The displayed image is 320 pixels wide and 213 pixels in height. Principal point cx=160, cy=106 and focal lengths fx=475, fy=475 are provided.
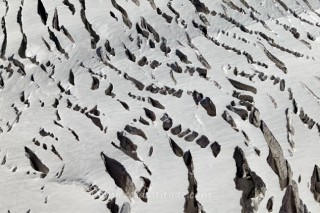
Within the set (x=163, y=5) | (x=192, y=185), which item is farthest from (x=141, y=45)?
(x=192, y=185)

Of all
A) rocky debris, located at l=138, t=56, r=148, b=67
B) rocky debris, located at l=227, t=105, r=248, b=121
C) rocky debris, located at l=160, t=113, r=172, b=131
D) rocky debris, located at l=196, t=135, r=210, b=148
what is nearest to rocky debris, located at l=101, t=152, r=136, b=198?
rocky debris, located at l=160, t=113, r=172, b=131

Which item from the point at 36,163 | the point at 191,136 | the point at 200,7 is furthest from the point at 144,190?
the point at 200,7

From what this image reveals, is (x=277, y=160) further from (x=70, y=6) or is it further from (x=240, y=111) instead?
(x=70, y=6)

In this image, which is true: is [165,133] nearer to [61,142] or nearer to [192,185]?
[192,185]

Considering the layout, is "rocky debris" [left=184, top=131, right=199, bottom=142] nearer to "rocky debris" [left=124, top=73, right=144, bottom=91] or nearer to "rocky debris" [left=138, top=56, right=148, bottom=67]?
"rocky debris" [left=124, top=73, right=144, bottom=91]

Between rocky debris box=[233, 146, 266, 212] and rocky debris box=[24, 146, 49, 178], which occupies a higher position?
rocky debris box=[233, 146, 266, 212]
